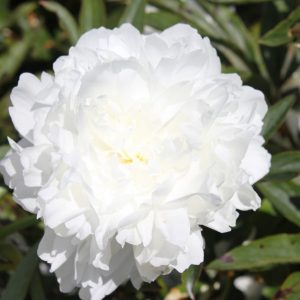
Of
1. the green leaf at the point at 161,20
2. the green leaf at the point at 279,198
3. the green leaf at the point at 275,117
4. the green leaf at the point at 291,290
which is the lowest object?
the green leaf at the point at 291,290

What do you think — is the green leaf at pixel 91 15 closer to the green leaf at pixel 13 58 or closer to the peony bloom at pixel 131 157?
the peony bloom at pixel 131 157

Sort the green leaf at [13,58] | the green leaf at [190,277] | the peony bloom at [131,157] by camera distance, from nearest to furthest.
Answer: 1. the peony bloom at [131,157]
2. the green leaf at [190,277]
3. the green leaf at [13,58]

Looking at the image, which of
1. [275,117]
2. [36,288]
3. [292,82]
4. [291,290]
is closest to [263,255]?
[291,290]

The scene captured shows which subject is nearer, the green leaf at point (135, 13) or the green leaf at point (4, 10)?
the green leaf at point (135, 13)

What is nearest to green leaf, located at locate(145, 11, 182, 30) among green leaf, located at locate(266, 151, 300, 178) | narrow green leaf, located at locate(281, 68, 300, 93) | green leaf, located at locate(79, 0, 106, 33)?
green leaf, located at locate(79, 0, 106, 33)

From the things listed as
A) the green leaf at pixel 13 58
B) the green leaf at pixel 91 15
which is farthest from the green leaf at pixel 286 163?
the green leaf at pixel 13 58

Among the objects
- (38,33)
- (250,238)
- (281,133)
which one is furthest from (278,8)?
(38,33)

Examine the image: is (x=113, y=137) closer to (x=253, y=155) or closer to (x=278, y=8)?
(x=253, y=155)
